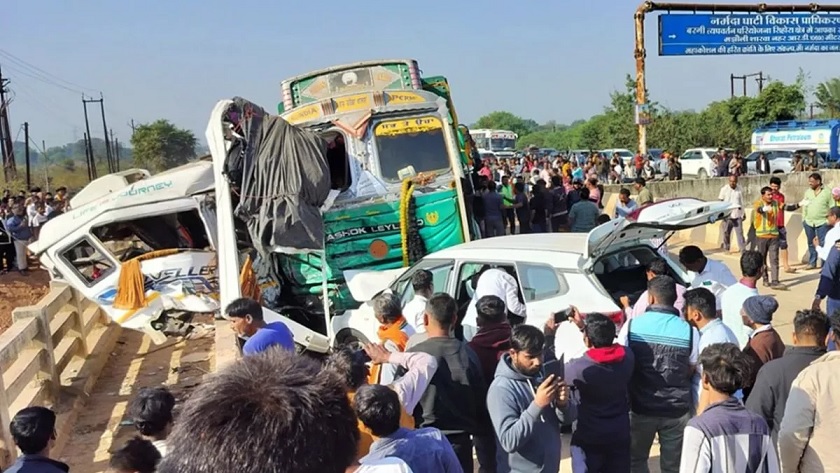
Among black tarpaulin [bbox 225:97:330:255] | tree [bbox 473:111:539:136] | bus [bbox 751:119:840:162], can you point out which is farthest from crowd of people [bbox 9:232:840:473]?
tree [bbox 473:111:539:136]

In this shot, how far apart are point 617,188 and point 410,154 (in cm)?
1179

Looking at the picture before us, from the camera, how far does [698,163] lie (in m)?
30.6

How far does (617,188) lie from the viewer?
19219 mm

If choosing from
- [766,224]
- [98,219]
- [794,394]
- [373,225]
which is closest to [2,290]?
[98,219]

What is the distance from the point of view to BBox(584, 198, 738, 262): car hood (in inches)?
208

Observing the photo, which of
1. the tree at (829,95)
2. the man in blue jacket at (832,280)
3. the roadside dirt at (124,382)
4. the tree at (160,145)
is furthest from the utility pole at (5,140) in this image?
the tree at (829,95)

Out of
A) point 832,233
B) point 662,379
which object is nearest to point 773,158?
point 832,233

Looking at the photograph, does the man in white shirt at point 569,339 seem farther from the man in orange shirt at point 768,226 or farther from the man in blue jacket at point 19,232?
the man in blue jacket at point 19,232

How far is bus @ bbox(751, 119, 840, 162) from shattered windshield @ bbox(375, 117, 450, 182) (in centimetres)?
2692

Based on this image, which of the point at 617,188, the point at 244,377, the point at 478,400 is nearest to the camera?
the point at 244,377

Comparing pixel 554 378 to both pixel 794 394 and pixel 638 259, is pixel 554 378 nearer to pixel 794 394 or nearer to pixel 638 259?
pixel 794 394

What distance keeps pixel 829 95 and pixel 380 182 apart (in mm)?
54534

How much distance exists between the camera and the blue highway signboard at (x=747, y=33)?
21.7 meters

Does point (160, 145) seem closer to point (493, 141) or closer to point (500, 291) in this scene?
point (493, 141)
